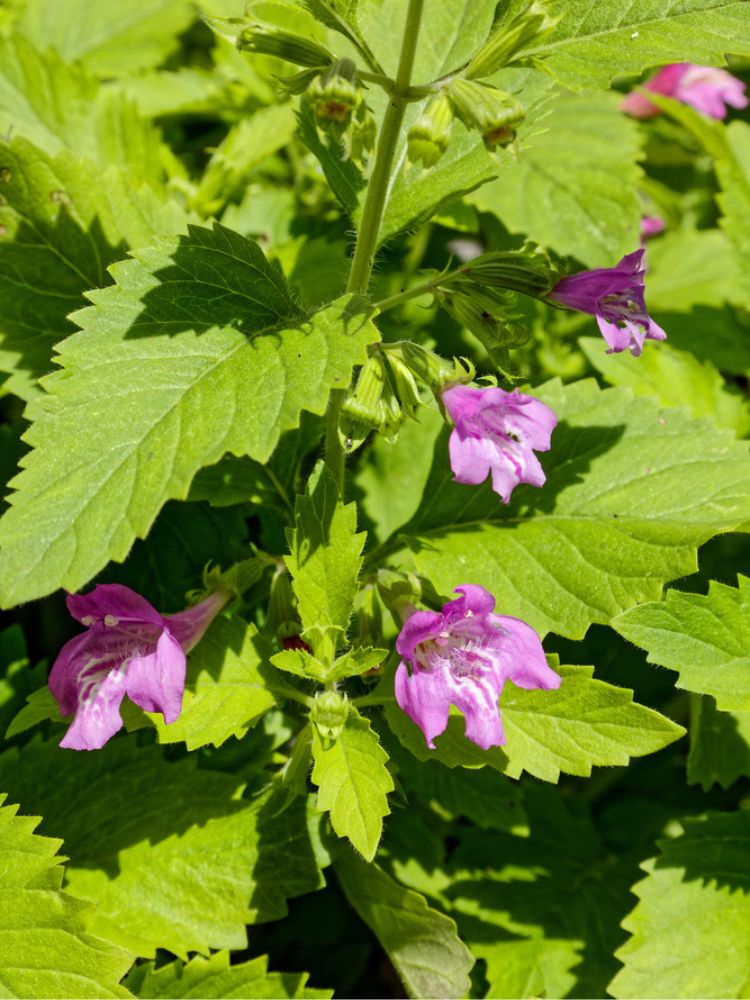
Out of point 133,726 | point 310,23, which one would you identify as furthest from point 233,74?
point 133,726

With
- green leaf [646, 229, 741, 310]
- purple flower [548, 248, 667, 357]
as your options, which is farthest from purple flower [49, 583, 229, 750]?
green leaf [646, 229, 741, 310]

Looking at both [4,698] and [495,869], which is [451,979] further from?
[4,698]

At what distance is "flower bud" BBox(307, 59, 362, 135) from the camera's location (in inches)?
65.0

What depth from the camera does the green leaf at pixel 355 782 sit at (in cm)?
185

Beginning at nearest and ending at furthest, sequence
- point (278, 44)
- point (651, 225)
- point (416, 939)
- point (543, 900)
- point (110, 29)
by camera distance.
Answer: point (278, 44)
point (416, 939)
point (543, 900)
point (651, 225)
point (110, 29)

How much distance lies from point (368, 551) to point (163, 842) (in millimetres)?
905

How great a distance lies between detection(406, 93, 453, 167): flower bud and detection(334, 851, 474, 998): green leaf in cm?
156

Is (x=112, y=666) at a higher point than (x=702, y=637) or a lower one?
higher

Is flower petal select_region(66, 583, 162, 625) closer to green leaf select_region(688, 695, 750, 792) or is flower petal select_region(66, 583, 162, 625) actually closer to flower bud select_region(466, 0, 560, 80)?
flower bud select_region(466, 0, 560, 80)

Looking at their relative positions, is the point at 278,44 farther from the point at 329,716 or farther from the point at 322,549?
the point at 329,716

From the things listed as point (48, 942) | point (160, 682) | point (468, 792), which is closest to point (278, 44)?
point (160, 682)

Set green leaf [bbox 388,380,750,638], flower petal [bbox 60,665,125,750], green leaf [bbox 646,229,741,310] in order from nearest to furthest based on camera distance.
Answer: flower petal [bbox 60,665,125,750] < green leaf [bbox 388,380,750,638] < green leaf [bbox 646,229,741,310]

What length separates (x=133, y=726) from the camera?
199 centimetres

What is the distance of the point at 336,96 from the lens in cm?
165
